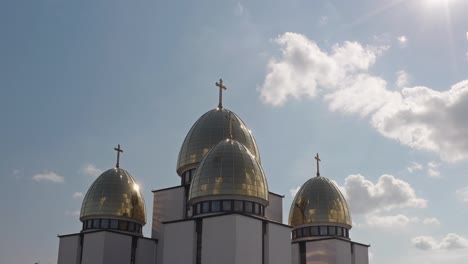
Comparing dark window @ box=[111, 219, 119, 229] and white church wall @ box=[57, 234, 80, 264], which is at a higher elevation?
dark window @ box=[111, 219, 119, 229]

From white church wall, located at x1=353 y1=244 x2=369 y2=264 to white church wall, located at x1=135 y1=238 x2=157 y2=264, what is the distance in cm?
1147

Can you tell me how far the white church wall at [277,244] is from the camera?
24.9 m

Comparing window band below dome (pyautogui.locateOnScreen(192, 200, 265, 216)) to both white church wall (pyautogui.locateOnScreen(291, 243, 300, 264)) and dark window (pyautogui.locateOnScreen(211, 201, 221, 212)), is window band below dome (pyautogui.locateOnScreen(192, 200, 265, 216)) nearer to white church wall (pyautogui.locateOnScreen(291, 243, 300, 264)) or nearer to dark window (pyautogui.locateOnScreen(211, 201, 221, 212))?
dark window (pyautogui.locateOnScreen(211, 201, 221, 212))

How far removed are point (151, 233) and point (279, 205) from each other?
7614mm

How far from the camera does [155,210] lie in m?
32.6

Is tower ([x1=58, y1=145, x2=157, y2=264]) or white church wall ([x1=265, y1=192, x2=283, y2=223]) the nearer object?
tower ([x1=58, y1=145, x2=157, y2=264])

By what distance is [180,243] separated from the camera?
2503 centimetres

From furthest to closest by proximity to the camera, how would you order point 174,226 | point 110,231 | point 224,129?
point 224,129, point 110,231, point 174,226

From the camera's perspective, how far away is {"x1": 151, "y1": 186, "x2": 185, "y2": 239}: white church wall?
31.2 m

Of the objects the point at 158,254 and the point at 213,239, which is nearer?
the point at 213,239

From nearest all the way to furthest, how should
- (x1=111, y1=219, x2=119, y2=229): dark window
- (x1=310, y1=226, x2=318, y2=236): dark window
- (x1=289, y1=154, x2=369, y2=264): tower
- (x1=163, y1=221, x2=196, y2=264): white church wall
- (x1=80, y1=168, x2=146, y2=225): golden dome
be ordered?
(x1=163, y1=221, x2=196, y2=264): white church wall → (x1=289, y1=154, x2=369, y2=264): tower → (x1=111, y1=219, x2=119, y2=229): dark window → (x1=80, y1=168, x2=146, y2=225): golden dome → (x1=310, y1=226, x2=318, y2=236): dark window

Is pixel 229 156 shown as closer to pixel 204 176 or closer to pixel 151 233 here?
pixel 204 176

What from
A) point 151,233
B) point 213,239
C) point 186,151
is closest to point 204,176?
point 213,239

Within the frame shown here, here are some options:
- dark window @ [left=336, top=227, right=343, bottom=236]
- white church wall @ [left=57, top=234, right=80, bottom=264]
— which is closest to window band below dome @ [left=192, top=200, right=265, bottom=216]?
dark window @ [left=336, top=227, right=343, bottom=236]
